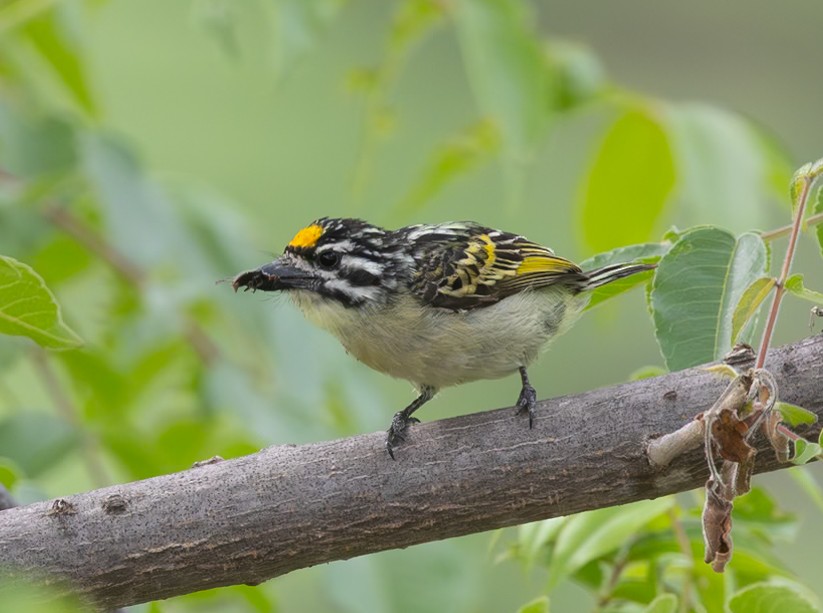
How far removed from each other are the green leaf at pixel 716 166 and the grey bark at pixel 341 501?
1526 mm

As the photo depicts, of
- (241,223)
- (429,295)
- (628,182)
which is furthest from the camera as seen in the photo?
(241,223)

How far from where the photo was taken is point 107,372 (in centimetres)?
424

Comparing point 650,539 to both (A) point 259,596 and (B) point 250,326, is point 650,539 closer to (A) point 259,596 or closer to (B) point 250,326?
(A) point 259,596

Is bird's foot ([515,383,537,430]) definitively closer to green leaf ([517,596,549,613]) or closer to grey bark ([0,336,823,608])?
grey bark ([0,336,823,608])

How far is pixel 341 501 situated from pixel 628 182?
214 centimetres

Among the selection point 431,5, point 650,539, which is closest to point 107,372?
point 431,5

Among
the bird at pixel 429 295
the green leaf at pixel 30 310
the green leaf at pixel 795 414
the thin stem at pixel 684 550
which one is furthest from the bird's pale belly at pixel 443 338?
the green leaf at pixel 795 414

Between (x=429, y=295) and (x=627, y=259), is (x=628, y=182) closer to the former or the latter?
(x=429, y=295)

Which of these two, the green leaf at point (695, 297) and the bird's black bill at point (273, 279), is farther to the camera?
the bird's black bill at point (273, 279)

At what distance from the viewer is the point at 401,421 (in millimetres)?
3250

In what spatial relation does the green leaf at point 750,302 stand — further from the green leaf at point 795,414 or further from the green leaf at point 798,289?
the green leaf at point 795,414

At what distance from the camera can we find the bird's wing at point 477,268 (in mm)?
3875

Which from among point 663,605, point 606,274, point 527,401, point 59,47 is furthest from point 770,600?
point 59,47

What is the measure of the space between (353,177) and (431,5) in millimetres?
665
